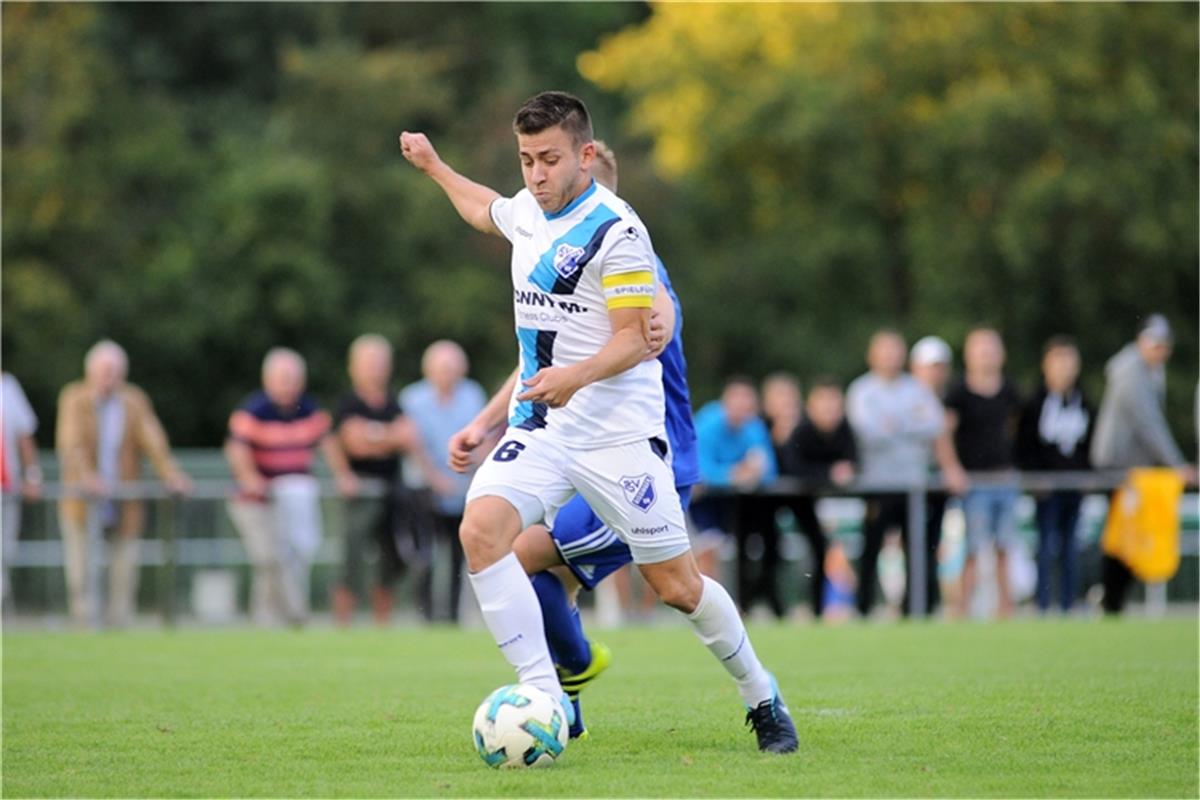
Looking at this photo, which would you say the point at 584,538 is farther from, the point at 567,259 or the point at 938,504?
the point at 938,504

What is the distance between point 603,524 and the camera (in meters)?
8.05

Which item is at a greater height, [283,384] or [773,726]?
[283,384]

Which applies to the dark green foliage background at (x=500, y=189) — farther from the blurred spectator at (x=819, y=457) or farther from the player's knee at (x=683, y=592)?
the player's knee at (x=683, y=592)

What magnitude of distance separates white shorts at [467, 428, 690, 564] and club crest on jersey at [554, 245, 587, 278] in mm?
611

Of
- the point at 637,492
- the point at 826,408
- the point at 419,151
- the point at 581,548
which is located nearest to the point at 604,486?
the point at 637,492

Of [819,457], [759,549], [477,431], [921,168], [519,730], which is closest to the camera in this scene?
[519,730]

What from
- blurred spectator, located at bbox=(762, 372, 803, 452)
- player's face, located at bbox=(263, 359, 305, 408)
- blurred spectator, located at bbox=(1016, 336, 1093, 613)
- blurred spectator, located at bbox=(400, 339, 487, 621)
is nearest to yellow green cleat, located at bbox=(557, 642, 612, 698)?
blurred spectator, located at bbox=(400, 339, 487, 621)

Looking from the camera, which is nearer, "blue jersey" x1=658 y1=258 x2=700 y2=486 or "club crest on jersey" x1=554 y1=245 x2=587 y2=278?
"club crest on jersey" x1=554 y1=245 x2=587 y2=278

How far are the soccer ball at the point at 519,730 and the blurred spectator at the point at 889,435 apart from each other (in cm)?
990

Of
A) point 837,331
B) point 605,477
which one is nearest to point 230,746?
point 605,477

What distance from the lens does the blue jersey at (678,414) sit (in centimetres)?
816

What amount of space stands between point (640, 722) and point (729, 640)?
3.40 ft

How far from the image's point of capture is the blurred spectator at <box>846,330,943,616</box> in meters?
17.0

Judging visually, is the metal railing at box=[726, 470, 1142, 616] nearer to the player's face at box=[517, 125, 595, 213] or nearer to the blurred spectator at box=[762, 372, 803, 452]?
the blurred spectator at box=[762, 372, 803, 452]
